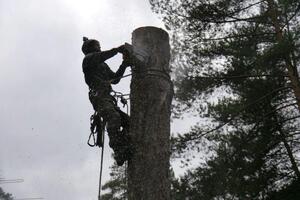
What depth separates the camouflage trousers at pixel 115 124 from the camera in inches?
146

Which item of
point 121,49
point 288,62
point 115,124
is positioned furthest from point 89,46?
point 288,62

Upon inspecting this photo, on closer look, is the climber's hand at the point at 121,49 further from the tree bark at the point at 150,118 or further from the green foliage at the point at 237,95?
the green foliage at the point at 237,95

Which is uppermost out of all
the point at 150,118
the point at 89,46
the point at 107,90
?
the point at 89,46

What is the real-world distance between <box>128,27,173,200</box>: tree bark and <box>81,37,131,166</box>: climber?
0.17 meters

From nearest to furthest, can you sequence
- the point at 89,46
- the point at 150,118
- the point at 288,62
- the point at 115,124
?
1. the point at 150,118
2. the point at 115,124
3. the point at 89,46
4. the point at 288,62

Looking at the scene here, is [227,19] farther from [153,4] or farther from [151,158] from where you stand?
[151,158]

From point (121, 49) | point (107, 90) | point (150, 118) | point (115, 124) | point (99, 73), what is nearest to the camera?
point (150, 118)

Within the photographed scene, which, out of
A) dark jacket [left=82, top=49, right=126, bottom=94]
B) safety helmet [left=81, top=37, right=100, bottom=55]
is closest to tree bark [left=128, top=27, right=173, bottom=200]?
dark jacket [left=82, top=49, right=126, bottom=94]

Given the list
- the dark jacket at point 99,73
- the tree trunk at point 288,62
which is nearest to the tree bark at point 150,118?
the dark jacket at point 99,73

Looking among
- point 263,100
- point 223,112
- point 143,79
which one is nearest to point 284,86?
point 263,100

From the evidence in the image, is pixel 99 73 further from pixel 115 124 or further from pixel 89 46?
pixel 115 124

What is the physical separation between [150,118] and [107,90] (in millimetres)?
970

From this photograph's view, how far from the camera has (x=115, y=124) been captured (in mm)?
4039

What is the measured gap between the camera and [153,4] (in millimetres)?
11562
